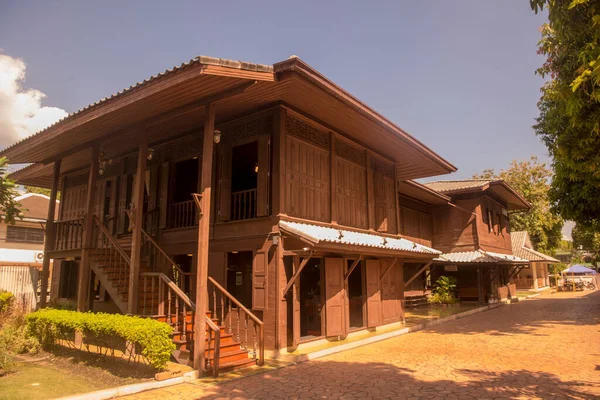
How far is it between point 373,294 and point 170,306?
617 centimetres

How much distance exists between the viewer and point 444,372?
745 centimetres

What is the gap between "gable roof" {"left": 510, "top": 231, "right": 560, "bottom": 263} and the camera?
2860 cm

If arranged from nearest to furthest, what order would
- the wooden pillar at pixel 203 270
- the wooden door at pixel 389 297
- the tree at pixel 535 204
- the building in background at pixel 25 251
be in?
the wooden pillar at pixel 203 270
the wooden door at pixel 389 297
the building in background at pixel 25 251
the tree at pixel 535 204

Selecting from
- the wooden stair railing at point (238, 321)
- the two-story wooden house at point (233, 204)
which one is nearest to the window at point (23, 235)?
the two-story wooden house at point (233, 204)

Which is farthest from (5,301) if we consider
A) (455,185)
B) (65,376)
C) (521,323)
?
(455,185)

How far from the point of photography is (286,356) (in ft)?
28.5

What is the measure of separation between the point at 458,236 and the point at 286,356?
54.0ft

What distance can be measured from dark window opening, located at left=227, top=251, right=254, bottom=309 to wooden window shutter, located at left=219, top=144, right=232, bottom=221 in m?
3.17

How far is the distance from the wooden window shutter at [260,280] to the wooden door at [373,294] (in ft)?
13.1

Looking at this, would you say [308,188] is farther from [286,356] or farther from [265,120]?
[286,356]

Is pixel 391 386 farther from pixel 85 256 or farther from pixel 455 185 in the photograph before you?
pixel 455 185

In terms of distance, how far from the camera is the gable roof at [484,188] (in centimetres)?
2184

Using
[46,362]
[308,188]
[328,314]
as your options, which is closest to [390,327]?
[328,314]

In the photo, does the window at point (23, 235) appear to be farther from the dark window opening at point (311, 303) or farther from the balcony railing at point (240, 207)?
the balcony railing at point (240, 207)
